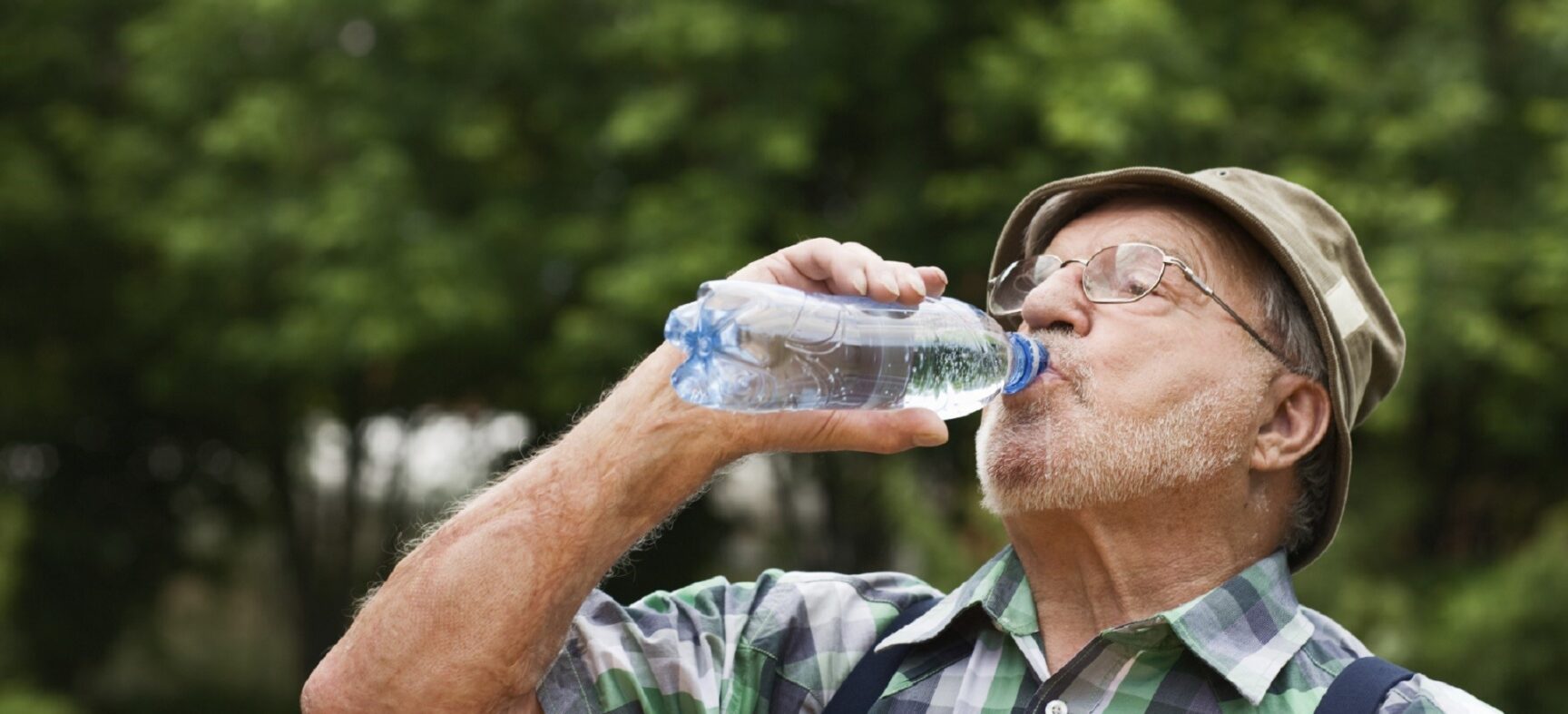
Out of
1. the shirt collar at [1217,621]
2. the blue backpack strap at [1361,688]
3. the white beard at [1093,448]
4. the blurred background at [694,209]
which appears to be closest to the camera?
the blue backpack strap at [1361,688]

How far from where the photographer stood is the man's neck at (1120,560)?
2.20 m

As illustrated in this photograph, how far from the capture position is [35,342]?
1111 cm

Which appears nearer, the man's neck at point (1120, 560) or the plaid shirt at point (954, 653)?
the plaid shirt at point (954, 653)

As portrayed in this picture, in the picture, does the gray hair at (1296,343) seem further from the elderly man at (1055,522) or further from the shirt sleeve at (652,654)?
the shirt sleeve at (652,654)

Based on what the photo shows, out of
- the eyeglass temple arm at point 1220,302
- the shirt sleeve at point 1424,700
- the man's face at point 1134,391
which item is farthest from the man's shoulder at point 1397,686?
the eyeglass temple arm at point 1220,302

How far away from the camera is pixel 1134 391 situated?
7.32ft

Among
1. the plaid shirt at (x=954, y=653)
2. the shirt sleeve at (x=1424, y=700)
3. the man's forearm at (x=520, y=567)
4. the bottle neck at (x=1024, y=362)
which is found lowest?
the shirt sleeve at (x=1424, y=700)

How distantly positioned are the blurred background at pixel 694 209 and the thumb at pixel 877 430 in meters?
3.82

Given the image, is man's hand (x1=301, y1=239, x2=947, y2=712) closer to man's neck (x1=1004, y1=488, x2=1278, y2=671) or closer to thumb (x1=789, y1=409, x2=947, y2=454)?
thumb (x1=789, y1=409, x2=947, y2=454)

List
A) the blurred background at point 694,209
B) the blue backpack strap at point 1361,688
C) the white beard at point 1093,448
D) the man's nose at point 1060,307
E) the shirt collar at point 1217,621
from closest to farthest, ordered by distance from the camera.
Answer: the blue backpack strap at point 1361,688 → the shirt collar at point 1217,621 → the white beard at point 1093,448 → the man's nose at point 1060,307 → the blurred background at point 694,209

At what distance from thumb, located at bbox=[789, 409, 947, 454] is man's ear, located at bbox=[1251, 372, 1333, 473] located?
575 mm

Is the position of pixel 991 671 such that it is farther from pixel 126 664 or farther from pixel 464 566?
pixel 126 664

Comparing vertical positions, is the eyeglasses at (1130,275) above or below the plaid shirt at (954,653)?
above

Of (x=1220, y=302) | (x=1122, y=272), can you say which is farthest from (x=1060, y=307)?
(x=1220, y=302)
